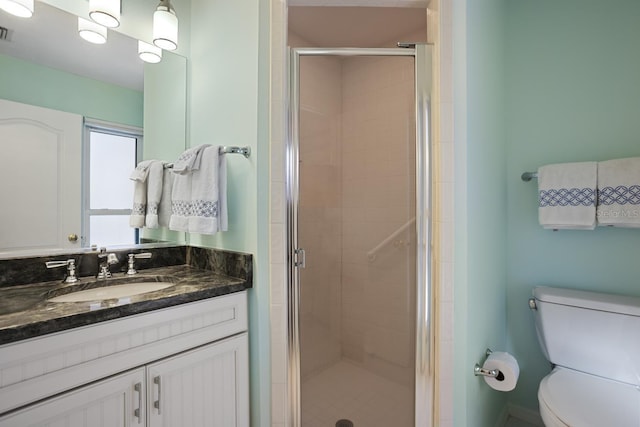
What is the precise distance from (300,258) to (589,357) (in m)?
1.43

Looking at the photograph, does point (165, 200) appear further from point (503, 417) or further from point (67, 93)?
point (503, 417)

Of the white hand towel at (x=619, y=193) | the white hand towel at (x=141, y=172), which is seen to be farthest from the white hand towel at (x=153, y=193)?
the white hand towel at (x=619, y=193)

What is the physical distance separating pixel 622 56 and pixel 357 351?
2.02m

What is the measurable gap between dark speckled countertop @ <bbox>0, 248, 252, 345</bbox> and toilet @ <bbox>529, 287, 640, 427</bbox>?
1379 mm

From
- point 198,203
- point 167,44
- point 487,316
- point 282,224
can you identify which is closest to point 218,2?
point 167,44

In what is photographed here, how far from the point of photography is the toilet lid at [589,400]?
1.02m

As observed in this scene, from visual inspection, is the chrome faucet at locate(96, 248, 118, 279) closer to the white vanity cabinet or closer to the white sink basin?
the white sink basin

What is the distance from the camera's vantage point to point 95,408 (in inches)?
32.7

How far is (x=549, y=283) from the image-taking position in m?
1.60

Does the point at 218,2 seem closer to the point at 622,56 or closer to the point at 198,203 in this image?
the point at 198,203

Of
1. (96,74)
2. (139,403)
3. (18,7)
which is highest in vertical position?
(18,7)

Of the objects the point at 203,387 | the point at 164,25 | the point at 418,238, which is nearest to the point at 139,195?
the point at 164,25

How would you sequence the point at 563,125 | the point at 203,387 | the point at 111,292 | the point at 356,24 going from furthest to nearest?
the point at 356,24
the point at 563,125
the point at 111,292
the point at 203,387

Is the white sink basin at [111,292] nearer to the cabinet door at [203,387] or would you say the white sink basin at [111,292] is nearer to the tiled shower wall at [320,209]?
the cabinet door at [203,387]
